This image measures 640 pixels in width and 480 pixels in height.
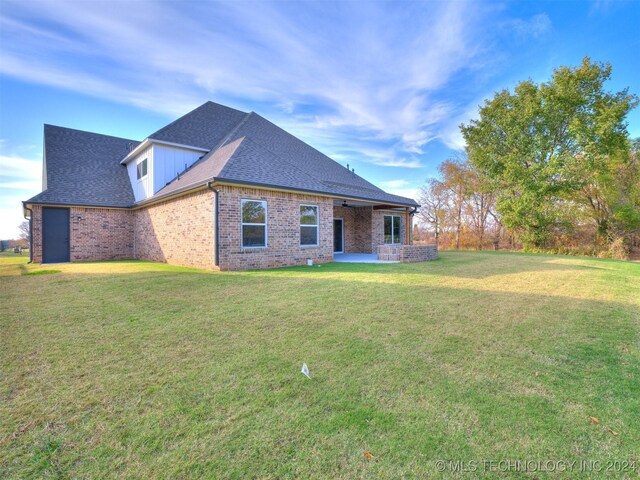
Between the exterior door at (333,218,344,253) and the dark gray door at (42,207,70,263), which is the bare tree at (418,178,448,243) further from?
the dark gray door at (42,207,70,263)

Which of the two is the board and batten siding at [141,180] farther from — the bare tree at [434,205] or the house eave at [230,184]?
the bare tree at [434,205]

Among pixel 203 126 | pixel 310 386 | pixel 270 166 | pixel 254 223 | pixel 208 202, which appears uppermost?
pixel 203 126

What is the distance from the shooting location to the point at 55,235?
13805mm

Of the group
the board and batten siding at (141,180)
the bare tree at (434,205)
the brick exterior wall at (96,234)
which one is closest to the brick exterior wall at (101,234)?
the brick exterior wall at (96,234)

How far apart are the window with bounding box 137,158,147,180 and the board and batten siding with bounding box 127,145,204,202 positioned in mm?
199

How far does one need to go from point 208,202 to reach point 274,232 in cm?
240

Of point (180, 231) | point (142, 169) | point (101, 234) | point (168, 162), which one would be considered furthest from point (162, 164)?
point (101, 234)

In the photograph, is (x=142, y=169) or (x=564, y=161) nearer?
(x=142, y=169)

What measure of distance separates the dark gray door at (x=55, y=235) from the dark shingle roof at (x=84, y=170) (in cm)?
64

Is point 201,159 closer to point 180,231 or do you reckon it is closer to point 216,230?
point 180,231

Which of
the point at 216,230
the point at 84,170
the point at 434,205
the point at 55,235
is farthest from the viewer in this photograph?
the point at 434,205

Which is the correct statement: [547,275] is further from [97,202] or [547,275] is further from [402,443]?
[97,202]

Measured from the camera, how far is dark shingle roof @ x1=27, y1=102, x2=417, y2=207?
1217 centimetres

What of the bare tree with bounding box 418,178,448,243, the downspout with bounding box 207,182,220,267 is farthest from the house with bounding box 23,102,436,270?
the bare tree with bounding box 418,178,448,243
